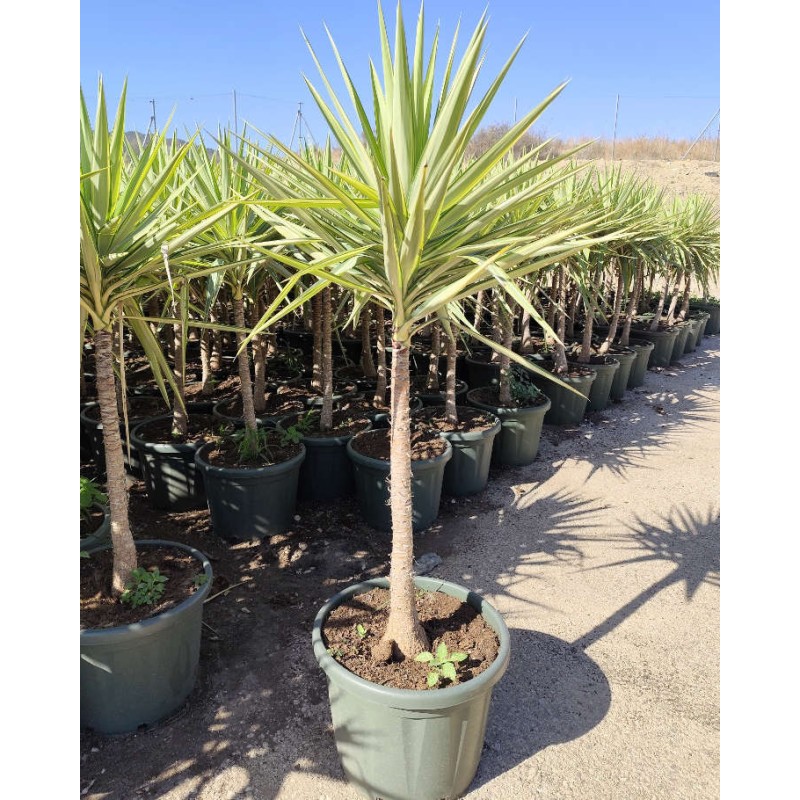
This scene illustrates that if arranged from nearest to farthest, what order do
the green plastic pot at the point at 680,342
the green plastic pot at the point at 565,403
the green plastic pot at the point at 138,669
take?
the green plastic pot at the point at 138,669 → the green plastic pot at the point at 565,403 → the green plastic pot at the point at 680,342

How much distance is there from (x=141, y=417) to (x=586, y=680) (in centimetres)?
314

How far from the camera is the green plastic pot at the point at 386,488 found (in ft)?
10.4

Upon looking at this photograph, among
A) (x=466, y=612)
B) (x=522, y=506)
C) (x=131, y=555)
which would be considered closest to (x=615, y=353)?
(x=522, y=506)

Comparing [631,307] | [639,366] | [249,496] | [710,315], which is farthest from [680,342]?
[249,496]

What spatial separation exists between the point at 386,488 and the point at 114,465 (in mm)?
1554

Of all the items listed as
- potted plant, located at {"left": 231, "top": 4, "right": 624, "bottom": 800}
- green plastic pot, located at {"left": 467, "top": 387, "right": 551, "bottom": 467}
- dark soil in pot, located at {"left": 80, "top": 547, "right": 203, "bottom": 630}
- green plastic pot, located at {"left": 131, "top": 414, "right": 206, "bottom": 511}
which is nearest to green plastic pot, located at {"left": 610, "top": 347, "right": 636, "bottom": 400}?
green plastic pot, located at {"left": 467, "top": 387, "right": 551, "bottom": 467}

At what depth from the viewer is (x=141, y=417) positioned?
3.91 meters

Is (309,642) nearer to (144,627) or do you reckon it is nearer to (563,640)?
(144,627)

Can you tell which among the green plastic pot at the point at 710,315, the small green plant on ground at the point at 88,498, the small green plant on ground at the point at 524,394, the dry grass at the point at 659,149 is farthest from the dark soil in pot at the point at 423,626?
the dry grass at the point at 659,149

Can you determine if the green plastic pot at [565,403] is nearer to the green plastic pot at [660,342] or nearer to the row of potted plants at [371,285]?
the green plastic pot at [660,342]

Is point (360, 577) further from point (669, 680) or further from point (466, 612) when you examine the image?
point (669, 680)

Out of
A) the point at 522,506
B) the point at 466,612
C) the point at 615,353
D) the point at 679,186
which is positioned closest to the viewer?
the point at 466,612

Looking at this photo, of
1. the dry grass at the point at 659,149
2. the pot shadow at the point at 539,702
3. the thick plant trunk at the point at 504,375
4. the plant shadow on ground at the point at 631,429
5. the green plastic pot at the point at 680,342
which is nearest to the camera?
the pot shadow at the point at 539,702

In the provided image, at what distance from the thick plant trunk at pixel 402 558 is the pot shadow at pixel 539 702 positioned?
19.2 inches
